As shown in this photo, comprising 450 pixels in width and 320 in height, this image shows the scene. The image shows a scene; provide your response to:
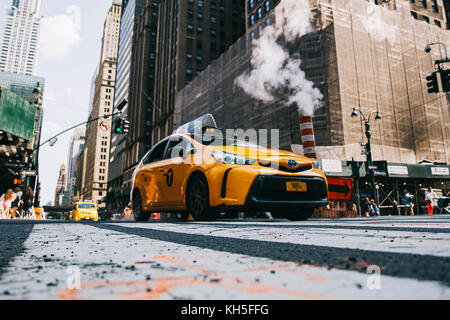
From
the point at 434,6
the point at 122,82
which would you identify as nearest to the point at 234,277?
the point at 434,6

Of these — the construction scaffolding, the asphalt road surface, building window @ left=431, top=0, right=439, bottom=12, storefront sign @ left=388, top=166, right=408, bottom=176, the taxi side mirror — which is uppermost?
building window @ left=431, top=0, right=439, bottom=12

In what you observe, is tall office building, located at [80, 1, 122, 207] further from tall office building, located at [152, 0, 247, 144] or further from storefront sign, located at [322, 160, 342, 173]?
storefront sign, located at [322, 160, 342, 173]

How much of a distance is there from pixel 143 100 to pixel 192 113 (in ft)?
Result: 114

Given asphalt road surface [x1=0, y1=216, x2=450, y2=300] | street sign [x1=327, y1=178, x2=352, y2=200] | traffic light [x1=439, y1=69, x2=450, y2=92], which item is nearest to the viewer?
asphalt road surface [x1=0, y1=216, x2=450, y2=300]

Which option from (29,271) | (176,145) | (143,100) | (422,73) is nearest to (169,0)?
(143,100)

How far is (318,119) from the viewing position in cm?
2442

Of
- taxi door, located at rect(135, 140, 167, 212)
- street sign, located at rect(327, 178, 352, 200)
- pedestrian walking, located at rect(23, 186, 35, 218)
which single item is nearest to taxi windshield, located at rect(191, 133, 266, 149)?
taxi door, located at rect(135, 140, 167, 212)

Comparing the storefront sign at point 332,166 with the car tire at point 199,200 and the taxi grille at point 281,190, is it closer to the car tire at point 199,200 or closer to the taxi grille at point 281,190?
the taxi grille at point 281,190

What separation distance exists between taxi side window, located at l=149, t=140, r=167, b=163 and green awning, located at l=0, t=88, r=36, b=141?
33.6 meters

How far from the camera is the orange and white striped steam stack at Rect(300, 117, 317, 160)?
23219mm

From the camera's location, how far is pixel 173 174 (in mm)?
6012

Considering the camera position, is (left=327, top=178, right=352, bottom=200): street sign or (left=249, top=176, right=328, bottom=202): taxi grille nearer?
(left=249, top=176, right=328, bottom=202): taxi grille

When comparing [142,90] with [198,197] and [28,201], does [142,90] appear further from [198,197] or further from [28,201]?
[198,197]
